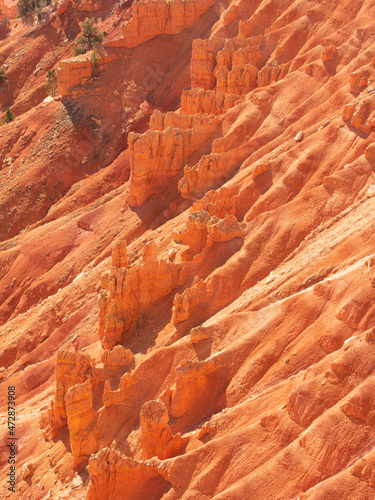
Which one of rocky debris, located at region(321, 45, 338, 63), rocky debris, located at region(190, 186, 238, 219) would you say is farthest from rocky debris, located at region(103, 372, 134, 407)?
rocky debris, located at region(321, 45, 338, 63)

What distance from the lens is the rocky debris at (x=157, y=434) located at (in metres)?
20.9

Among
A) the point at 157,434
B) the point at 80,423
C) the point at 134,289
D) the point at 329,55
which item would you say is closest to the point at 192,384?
the point at 157,434

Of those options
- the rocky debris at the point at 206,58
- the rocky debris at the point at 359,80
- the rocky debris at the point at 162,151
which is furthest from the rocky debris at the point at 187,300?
the rocky debris at the point at 206,58

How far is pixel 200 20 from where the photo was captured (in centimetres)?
5912

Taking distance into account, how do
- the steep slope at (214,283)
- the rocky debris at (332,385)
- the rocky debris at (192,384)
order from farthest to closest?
the rocky debris at (192,384) < the steep slope at (214,283) < the rocky debris at (332,385)

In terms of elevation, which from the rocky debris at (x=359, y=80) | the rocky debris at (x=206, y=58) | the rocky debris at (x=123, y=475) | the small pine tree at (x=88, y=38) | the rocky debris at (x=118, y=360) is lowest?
the rocky debris at (x=123, y=475)

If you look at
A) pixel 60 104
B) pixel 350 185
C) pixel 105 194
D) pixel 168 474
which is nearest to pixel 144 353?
pixel 168 474

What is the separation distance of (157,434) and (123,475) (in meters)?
1.60

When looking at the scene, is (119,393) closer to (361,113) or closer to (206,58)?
(361,113)

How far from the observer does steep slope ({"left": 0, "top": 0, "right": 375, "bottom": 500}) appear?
18.9 m

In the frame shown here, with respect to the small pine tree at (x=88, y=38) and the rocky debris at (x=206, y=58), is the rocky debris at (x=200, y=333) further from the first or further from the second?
the small pine tree at (x=88, y=38)

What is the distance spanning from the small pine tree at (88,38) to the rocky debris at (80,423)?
4554 centimetres

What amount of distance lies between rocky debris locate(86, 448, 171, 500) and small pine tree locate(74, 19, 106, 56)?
163 ft

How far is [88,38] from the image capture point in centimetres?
6372
